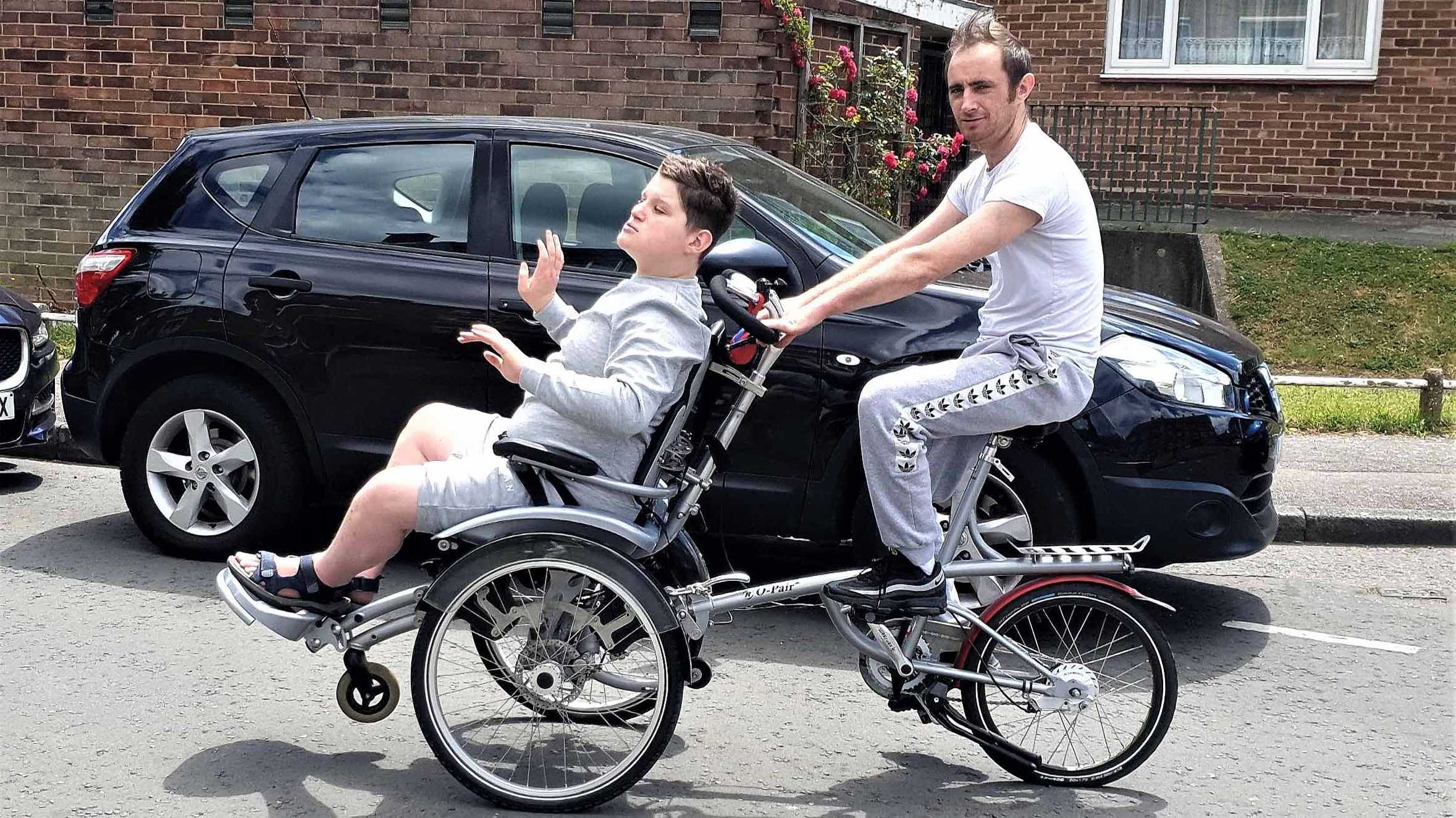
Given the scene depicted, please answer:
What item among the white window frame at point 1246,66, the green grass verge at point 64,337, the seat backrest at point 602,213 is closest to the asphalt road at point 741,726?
the seat backrest at point 602,213

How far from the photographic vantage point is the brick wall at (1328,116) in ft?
49.4

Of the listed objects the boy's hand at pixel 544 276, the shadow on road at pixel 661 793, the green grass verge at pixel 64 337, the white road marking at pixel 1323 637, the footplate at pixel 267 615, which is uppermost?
the boy's hand at pixel 544 276

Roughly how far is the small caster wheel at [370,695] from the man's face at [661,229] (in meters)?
1.35

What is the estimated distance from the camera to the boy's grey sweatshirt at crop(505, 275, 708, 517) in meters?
3.60

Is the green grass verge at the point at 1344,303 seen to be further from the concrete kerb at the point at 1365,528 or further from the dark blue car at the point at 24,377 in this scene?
the dark blue car at the point at 24,377

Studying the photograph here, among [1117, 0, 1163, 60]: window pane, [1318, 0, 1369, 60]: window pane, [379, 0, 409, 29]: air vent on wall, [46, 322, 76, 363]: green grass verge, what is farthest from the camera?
[1117, 0, 1163, 60]: window pane

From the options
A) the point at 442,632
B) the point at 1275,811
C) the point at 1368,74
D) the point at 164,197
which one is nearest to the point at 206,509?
the point at 164,197

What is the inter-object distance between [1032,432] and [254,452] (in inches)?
131

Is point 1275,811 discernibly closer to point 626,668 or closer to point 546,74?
point 626,668

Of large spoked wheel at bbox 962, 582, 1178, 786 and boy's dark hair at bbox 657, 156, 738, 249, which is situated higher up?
boy's dark hair at bbox 657, 156, 738, 249

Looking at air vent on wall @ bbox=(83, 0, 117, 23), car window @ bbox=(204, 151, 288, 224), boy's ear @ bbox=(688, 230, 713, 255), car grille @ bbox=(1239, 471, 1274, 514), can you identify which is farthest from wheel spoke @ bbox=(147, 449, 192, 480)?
air vent on wall @ bbox=(83, 0, 117, 23)

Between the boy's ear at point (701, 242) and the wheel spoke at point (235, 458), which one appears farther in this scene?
the wheel spoke at point (235, 458)

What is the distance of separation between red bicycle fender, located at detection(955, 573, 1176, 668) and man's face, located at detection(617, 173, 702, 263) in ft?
4.08

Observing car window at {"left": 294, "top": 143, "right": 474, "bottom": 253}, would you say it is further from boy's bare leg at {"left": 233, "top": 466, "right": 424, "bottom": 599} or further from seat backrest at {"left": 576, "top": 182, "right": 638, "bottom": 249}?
boy's bare leg at {"left": 233, "top": 466, "right": 424, "bottom": 599}
